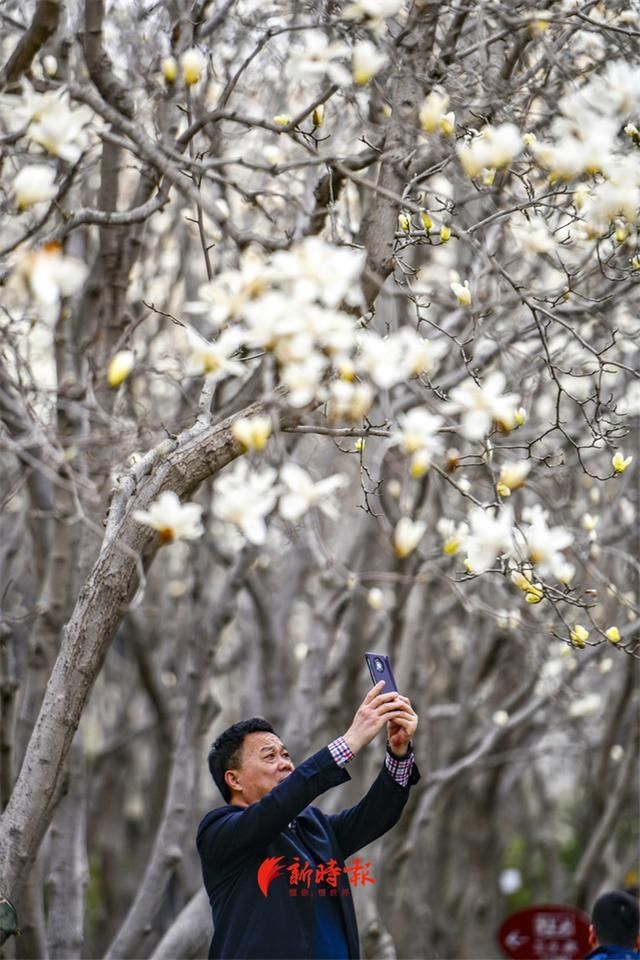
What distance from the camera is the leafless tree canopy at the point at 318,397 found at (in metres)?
2.43

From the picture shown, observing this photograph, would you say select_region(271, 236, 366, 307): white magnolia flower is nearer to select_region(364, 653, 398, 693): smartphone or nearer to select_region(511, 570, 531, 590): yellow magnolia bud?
select_region(511, 570, 531, 590): yellow magnolia bud

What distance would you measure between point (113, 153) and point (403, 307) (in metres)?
1.81

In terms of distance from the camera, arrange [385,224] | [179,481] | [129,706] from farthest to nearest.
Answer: [129,706] < [385,224] < [179,481]

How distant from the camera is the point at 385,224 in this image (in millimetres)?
3311

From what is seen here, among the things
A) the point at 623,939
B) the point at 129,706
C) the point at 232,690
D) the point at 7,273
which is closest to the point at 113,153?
the point at 7,273

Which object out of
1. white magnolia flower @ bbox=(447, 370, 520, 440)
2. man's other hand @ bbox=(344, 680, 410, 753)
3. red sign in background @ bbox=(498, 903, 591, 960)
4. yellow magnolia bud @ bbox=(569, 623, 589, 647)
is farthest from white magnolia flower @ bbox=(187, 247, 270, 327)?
red sign in background @ bbox=(498, 903, 591, 960)

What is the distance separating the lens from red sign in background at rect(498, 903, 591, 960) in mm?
Answer: 5281

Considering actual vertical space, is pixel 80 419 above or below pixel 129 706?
below

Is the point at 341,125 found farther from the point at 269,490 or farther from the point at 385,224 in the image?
the point at 269,490

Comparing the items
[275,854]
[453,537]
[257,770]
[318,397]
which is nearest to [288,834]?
[275,854]

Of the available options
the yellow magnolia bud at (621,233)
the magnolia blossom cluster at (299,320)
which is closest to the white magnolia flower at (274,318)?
the magnolia blossom cluster at (299,320)

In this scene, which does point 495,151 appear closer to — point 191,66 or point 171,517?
point 191,66

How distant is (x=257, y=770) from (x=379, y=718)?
561 mm

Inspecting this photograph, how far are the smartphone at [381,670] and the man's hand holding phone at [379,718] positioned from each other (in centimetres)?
3
